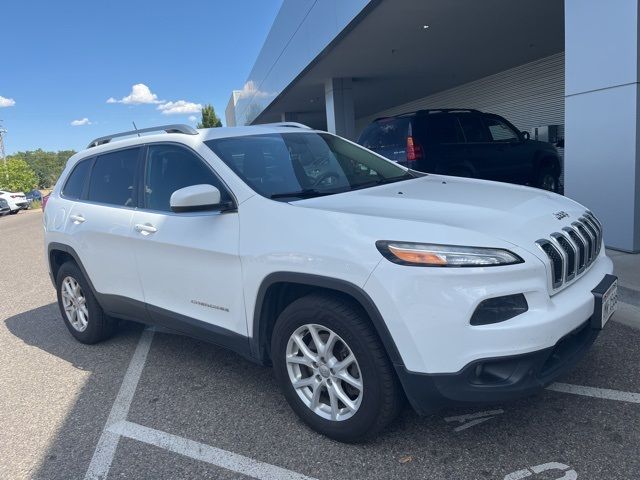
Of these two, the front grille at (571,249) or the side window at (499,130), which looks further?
the side window at (499,130)

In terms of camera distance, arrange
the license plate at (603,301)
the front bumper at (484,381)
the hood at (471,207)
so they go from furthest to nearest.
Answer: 1. the license plate at (603,301)
2. the hood at (471,207)
3. the front bumper at (484,381)

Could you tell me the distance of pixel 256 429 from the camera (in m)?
3.13

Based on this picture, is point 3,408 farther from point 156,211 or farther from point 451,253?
point 451,253

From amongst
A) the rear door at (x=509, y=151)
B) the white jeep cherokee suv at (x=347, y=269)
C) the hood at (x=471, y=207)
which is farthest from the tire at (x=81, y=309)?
the rear door at (x=509, y=151)

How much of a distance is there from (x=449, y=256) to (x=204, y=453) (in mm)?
1740

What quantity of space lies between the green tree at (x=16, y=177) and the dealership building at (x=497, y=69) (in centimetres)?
2441

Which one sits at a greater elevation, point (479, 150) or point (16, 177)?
point (16, 177)

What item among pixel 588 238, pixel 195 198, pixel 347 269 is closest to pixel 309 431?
pixel 347 269

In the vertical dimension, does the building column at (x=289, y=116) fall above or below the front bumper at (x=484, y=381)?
above

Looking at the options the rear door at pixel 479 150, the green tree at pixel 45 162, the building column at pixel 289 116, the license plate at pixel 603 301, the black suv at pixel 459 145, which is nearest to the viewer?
the license plate at pixel 603 301

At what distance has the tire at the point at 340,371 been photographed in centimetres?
259

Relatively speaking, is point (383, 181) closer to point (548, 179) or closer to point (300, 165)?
point (300, 165)

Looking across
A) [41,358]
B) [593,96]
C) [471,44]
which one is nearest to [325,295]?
[41,358]

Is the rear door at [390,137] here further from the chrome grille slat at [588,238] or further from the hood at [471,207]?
the chrome grille slat at [588,238]
